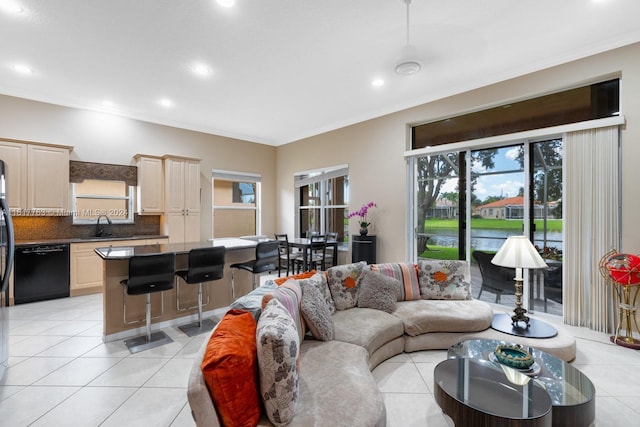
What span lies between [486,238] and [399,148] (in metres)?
1.99

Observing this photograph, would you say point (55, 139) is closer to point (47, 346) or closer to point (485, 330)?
point (47, 346)

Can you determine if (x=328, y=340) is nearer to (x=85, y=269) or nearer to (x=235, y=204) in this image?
(x=85, y=269)

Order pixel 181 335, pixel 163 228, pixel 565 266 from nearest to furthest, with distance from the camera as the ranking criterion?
pixel 181 335 → pixel 565 266 → pixel 163 228

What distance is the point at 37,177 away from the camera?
14.8 ft

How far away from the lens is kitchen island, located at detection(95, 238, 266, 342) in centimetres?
315

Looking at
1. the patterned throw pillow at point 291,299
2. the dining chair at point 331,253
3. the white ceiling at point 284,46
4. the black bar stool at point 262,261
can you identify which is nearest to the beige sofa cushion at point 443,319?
the patterned throw pillow at point 291,299

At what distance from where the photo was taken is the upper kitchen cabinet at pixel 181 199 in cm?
556

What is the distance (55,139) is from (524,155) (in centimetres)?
708

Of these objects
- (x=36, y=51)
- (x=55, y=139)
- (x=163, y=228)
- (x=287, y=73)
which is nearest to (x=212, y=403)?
(x=287, y=73)

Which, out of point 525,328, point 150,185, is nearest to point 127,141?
point 150,185

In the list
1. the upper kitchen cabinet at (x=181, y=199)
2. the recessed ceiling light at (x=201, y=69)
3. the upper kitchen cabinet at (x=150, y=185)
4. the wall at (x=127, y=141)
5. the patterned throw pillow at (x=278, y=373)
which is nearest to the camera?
the patterned throw pillow at (x=278, y=373)

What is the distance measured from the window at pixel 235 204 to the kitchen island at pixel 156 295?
9.10 ft

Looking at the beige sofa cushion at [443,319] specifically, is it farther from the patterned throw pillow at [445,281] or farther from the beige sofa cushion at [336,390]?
the beige sofa cushion at [336,390]

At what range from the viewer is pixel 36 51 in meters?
3.42
